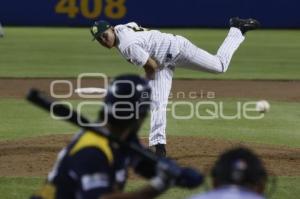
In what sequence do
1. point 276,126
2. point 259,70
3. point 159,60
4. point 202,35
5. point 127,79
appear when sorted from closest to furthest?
point 127,79, point 159,60, point 276,126, point 259,70, point 202,35

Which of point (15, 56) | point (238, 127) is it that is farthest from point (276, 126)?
point (15, 56)

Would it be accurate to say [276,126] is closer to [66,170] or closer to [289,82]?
[289,82]

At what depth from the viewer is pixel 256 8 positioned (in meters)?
36.1

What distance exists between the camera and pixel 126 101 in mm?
4363

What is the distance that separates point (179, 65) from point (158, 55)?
485mm

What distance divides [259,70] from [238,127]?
844 centimetres

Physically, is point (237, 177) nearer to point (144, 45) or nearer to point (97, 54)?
point (144, 45)

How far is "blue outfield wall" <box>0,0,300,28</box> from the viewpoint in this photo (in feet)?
119

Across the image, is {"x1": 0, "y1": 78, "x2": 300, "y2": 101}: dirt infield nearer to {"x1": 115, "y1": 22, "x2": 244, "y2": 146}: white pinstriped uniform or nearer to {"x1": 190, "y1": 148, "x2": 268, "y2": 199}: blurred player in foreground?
{"x1": 115, "y1": 22, "x2": 244, "y2": 146}: white pinstriped uniform

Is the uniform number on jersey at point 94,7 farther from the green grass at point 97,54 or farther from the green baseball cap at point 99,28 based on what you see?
the green baseball cap at point 99,28

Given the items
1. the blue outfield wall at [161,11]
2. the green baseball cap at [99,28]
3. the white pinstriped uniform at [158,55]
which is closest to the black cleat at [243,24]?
the white pinstriped uniform at [158,55]

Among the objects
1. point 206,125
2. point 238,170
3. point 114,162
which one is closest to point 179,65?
point 206,125

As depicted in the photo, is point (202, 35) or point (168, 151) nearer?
point (168, 151)

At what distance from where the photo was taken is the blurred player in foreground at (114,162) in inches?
156
